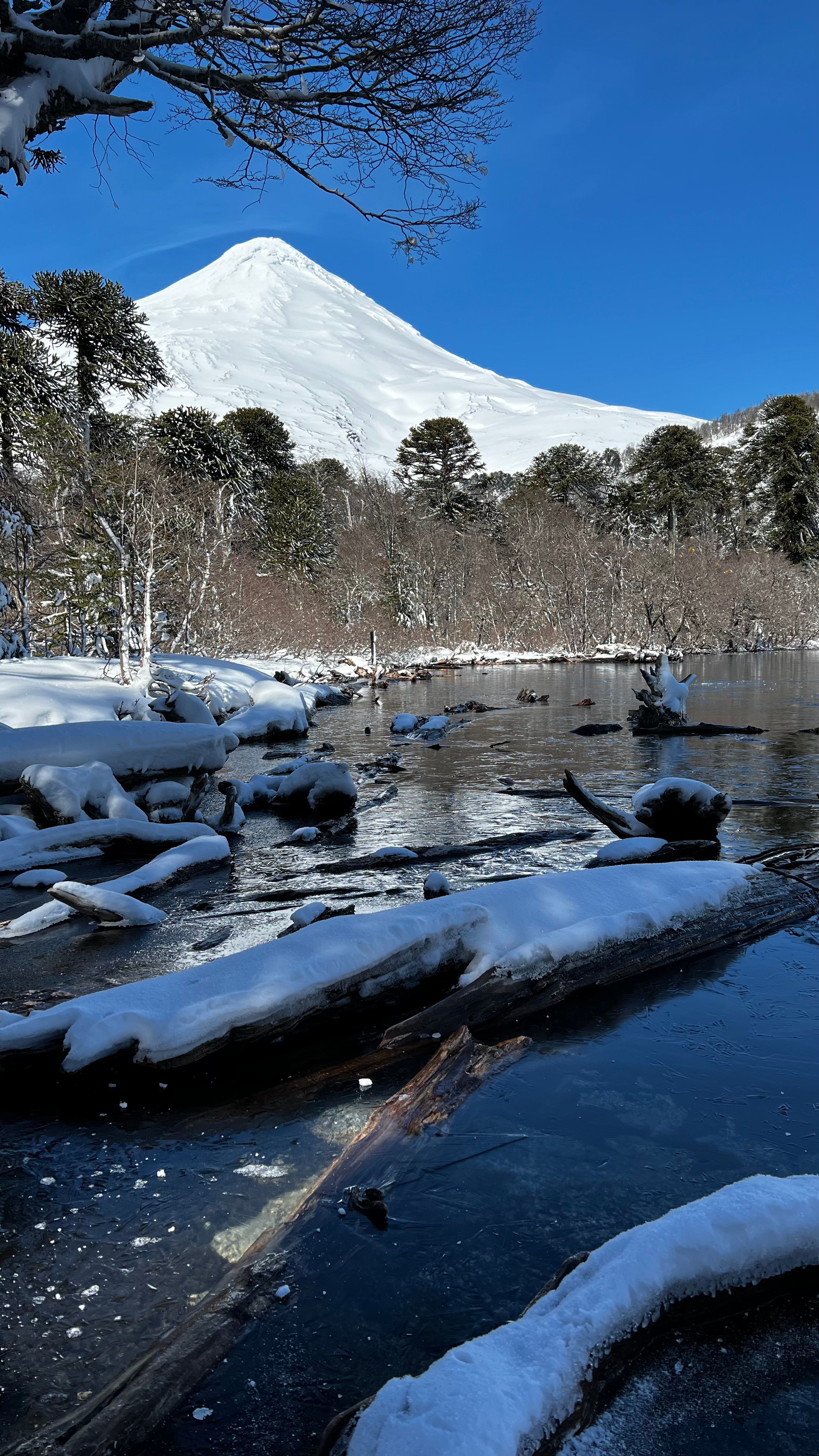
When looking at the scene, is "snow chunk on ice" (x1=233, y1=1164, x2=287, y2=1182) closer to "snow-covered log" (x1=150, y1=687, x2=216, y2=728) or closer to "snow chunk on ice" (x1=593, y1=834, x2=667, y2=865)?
"snow chunk on ice" (x1=593, y1=834, x2=667, y2=865)

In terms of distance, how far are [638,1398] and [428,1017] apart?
2068mm

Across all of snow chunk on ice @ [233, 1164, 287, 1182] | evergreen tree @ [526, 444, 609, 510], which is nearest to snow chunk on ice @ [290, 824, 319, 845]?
snow chunk on ice @ [233, 1164, 287, 1182]

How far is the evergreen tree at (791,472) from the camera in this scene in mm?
56406

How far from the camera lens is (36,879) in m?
7.10

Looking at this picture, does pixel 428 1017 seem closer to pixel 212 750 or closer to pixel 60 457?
pixel 212 750

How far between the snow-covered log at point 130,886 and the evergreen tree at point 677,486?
5551cm

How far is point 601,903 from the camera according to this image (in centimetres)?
484

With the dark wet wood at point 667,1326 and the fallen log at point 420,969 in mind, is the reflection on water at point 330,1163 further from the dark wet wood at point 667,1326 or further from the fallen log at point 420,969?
the dark wet wood at point 667,1326

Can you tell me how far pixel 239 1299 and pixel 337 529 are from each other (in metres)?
54.9

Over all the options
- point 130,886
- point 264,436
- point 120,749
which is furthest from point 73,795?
point 264,436

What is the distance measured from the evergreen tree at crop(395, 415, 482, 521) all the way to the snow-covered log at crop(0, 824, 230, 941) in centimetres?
5216

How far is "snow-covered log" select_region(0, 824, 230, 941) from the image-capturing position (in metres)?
5.75

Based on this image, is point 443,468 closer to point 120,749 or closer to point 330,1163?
point 120,749

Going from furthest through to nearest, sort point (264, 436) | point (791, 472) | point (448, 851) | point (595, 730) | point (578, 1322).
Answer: point (791, 472) → point (264, 436) → point (595, 730) → point (448, 851) → point (578, 1322)
